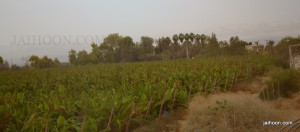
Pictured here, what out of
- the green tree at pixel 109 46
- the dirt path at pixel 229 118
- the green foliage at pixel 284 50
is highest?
the green tree at pixel 109 46

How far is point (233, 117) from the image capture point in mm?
4230

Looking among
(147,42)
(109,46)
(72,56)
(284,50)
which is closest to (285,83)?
(284,50)

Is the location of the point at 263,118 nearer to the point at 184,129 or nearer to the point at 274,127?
the point at 274,127

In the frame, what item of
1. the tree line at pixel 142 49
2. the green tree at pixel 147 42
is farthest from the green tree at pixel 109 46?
the green tree at pixel 147 42

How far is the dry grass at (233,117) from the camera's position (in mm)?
4047

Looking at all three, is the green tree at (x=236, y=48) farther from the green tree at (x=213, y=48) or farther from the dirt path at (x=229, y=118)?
the dirt path at (x=229, y=118)

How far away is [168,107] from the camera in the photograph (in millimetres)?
6328

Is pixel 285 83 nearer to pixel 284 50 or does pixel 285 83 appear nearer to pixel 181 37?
pixel 284 50

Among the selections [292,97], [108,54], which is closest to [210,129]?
[292,97]

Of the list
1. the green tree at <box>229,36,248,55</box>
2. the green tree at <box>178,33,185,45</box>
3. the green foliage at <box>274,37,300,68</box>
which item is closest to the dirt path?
the green foliage at <box>274,37,300,68</box>

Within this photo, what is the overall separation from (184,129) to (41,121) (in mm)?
2598

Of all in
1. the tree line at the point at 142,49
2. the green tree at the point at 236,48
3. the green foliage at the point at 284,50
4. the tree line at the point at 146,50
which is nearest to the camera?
the green foliage at the point at 284,50

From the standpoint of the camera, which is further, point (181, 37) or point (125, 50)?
point (181, 37)

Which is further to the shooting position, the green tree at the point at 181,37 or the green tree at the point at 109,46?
the green tree at the point at 181,37
